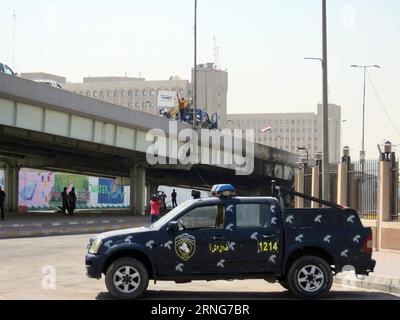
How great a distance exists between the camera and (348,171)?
22.1 m

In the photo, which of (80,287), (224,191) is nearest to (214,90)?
(80,287)

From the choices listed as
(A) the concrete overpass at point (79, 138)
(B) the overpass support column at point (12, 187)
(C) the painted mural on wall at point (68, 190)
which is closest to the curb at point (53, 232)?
(A) the concrete overpass at point (79, 138)

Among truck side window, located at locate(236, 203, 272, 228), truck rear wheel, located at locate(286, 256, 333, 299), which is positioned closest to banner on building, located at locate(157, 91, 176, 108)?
truck side window, located at locate(236, 203, 272, 228)

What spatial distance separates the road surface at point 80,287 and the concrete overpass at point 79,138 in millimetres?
16096

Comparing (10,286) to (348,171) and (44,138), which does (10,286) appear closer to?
(348,171)

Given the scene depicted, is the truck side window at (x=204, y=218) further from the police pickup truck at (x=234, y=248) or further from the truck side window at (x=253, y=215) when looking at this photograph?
the truck side window at (x=253, y=215)

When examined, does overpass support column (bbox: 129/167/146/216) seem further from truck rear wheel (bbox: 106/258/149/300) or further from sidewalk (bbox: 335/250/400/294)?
truck rear wheel (bbox: 106/258/149/300)

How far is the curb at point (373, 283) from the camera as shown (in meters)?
12.4

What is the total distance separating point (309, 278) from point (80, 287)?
4303 millimetres

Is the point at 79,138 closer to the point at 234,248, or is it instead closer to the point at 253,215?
the point at 253,215

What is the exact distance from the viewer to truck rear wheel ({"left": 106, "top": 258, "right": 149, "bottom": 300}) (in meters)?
10.7

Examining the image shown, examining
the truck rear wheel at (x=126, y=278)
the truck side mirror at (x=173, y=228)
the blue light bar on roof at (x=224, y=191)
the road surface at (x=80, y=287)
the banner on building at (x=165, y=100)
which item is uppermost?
the banner on building at (x=165, y=100)
